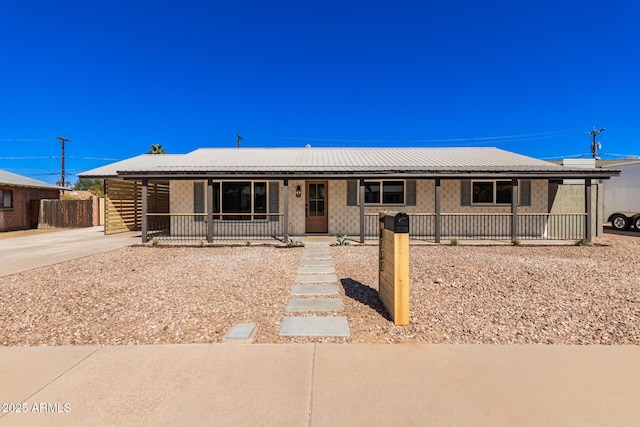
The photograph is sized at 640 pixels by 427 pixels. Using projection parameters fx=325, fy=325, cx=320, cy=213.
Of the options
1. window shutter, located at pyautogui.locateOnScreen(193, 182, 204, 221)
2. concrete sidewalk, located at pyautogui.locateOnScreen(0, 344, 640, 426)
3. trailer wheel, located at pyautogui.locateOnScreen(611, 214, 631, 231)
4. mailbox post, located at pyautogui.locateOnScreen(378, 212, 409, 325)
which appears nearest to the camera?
concrete sidewalk, located at pyautogui.locateOnScreen(0, 344, 640, 426)

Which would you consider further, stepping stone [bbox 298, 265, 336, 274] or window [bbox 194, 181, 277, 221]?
window [bbox 194, 181, 277, 221]

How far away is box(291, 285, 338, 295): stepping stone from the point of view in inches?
204

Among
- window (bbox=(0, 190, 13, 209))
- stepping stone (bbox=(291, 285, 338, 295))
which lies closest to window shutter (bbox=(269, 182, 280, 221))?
stepping stone (bbox=(291, 285, 338, 295))

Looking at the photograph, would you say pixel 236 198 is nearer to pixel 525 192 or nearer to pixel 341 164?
pixel 341 164

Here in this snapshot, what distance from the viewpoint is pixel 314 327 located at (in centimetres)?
379

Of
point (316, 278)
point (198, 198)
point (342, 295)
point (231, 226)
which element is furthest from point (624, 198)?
point (198, 198)

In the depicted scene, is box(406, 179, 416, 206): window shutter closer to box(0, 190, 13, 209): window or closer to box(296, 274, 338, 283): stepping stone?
box(296, 274, 338, 283): stepping stone

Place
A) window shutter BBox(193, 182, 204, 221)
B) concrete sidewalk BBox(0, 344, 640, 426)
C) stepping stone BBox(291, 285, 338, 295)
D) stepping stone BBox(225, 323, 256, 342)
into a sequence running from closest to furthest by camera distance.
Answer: concrete sidewalk BBox(0, 344, 640, 426)
stepping stone BBox(225, 323, 256, 342)
stepping stone BBox(291, 285, 338, 295)
window shutter BBox(193, 182, 204, 221)

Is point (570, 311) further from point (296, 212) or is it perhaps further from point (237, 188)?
point (237, 188)

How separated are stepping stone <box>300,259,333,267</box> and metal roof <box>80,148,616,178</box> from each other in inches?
142

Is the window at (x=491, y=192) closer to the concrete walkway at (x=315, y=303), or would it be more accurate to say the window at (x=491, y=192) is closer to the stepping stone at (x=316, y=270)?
the concrete walkway at (x=315, y=303)

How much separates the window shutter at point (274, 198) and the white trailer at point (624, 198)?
15551mm

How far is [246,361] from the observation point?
2986mm

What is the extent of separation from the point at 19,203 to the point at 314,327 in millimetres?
20481
